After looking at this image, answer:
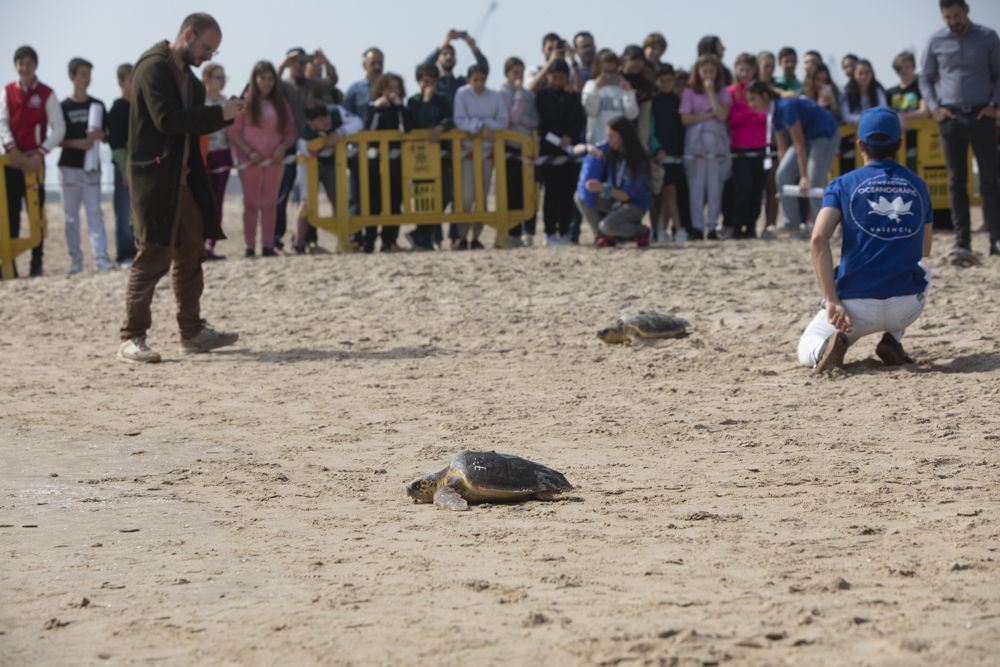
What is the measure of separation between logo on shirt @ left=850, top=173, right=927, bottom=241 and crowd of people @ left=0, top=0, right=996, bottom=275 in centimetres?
608

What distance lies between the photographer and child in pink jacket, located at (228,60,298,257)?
47.3ft

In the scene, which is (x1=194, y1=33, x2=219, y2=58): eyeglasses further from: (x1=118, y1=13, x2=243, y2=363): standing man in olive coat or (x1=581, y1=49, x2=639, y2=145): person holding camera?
(x1=581, y1=49, x2=639, y2=145): person holding camera

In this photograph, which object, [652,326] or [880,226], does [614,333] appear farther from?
[880,226]

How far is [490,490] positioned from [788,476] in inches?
48.8

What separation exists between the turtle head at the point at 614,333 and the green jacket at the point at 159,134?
275 cm

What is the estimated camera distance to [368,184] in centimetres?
1547

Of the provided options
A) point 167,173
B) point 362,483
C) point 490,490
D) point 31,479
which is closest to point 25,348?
point 167,173

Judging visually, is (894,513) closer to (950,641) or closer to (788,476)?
(788,476)

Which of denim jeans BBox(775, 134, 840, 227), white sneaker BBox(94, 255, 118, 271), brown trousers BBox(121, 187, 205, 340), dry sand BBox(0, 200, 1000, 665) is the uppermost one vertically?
denim jeans BBox(775, 134, 840, 227)

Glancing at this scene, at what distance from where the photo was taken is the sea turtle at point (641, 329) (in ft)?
31.6

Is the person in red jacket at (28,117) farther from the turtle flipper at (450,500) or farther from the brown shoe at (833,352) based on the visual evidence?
the turtle flipper at (450,500)

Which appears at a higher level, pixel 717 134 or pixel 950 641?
pixel 717 134

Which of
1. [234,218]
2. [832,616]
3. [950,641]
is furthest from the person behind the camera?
[234,218]

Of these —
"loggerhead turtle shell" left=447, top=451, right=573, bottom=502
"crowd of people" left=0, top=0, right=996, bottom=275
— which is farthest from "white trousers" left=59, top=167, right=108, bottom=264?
"loggerhead turtle shell" left=447, top=451, right=573, bottom=502
